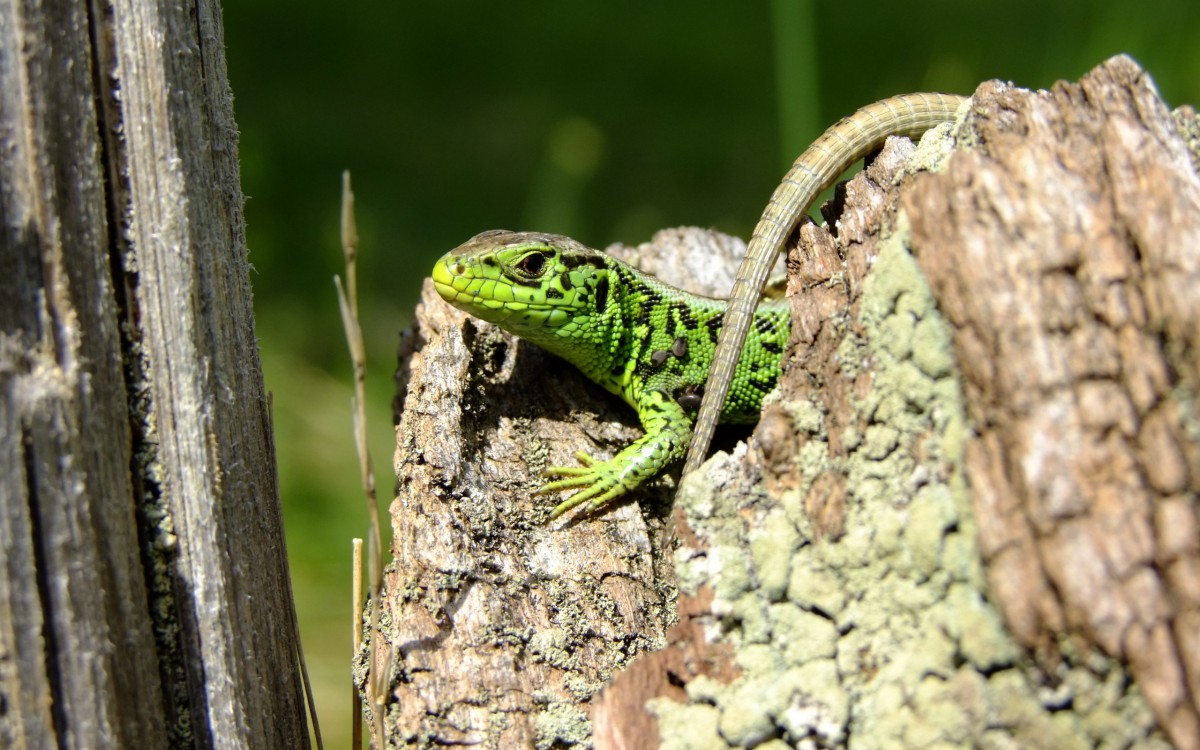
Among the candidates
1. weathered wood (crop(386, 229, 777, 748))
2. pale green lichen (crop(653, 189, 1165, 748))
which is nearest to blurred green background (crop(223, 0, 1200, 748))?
weathered wood (crop(386, 229, 777, 748))

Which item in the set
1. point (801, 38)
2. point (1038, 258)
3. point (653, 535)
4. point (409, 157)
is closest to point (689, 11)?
point (409, 157)

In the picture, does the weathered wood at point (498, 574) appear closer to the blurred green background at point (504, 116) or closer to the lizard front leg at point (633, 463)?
the lizard front leg at point (633, 463)

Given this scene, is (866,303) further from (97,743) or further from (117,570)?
(97,743)

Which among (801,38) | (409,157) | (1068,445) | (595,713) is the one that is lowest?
(595,713)

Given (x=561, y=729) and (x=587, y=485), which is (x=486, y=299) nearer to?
(x=587, y=485)

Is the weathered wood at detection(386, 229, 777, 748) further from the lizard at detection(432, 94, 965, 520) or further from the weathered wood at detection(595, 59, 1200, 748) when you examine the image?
the weathered wood at detection(595, 59, 1200, 748)

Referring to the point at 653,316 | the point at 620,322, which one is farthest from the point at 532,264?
the point at 653,316
